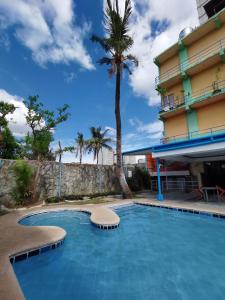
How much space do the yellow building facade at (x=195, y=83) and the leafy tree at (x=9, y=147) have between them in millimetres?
15690

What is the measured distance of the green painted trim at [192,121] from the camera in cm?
1523

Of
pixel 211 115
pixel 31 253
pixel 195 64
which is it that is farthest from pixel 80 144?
pixel 31 253

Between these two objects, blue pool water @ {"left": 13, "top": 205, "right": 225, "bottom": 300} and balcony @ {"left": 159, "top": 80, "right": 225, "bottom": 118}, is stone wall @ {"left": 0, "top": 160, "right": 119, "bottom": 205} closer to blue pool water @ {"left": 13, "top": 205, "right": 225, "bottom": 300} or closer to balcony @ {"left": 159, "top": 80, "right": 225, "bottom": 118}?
blue pool water @ {"left": 13, "top": 205, "right": 225, "bottom": 300}

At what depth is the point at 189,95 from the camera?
15.8m

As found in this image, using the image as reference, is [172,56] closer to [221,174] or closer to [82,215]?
[221,174]

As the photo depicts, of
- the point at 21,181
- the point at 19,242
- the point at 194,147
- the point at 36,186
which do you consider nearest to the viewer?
the point at 19,242

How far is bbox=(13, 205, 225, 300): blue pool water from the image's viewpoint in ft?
11.4

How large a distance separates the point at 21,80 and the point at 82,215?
1004cm

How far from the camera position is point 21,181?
11.1m

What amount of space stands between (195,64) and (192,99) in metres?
2.90

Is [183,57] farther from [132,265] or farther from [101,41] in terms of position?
[132,265]

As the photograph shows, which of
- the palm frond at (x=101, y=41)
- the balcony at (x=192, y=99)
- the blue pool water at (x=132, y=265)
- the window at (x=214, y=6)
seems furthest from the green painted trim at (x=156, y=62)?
the blue pool water at (x=132, y=265)

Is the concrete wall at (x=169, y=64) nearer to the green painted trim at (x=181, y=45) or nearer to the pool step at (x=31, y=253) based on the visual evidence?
the green painted trim at (x=181, y=45)

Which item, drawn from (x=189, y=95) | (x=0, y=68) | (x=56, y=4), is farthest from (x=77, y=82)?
(x=189, y=95)
